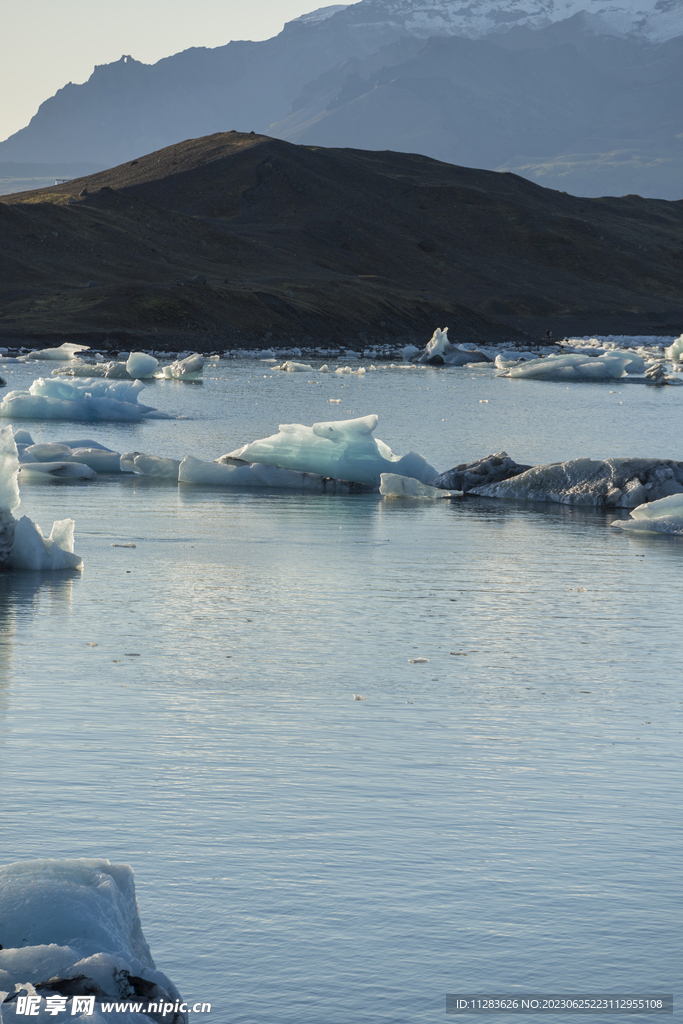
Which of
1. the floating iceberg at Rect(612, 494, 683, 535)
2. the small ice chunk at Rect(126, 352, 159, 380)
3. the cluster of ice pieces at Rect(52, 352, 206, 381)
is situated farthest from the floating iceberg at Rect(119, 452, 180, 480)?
the small ice chunk at Rect(126, 352, 159, 380)

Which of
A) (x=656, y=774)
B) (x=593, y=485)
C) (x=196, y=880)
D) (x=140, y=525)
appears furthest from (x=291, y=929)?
(x=593, y=485)

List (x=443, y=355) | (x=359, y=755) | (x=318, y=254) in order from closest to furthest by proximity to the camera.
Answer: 1. (x=359, y=755)
2. (x=443, y=355)
3. (x=318, y=254)

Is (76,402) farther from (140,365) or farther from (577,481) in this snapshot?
(140,365)

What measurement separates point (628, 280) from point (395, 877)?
4938 inches

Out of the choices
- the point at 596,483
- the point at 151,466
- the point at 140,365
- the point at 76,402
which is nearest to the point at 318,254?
the point at 140,365

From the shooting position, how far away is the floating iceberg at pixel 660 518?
13.3 m

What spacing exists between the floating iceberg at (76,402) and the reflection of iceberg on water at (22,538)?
1447 cm

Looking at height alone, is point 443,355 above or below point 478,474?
above

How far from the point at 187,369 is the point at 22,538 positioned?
32.9 m

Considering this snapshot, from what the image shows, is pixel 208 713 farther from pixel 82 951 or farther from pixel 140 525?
pixel 140 525

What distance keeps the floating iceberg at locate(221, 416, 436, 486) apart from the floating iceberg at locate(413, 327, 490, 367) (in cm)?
4130

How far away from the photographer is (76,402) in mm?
25297

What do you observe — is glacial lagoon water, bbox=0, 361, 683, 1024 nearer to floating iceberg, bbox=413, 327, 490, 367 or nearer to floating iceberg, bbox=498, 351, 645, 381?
floating iceberg, bbox=498, 351, 645, 381

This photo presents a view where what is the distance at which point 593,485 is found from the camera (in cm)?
1561
